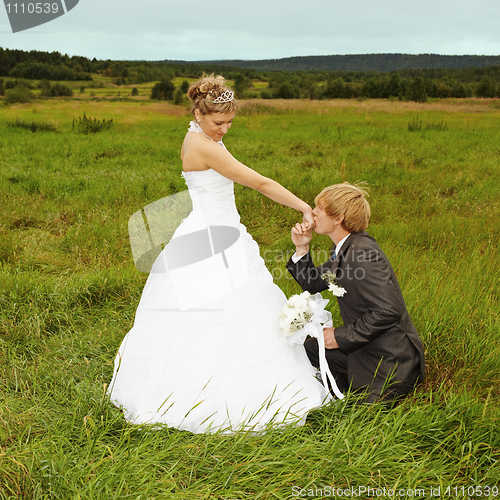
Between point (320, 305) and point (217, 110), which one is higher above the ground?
point (217, 110)

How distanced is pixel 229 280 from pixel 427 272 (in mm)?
2684

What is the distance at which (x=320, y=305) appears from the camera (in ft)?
11.0

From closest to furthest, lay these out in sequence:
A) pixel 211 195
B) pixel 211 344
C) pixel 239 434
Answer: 1. pixel 239 434
2. pixel 211 344
3. pixel 211 195

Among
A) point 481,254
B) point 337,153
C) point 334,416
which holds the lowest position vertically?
point 334,416

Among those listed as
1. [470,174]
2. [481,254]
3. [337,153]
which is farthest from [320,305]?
[337,153]

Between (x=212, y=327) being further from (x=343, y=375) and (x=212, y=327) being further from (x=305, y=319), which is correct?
(x=343, y=375)

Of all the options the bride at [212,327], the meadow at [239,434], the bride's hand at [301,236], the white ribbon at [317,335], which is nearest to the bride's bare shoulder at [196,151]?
the bride at [212,327]

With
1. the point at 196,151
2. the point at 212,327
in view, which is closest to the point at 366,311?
the point at 212,327

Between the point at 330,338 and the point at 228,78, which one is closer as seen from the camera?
the point at 330,338

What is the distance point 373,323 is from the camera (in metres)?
2.90

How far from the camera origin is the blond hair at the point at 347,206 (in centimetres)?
305

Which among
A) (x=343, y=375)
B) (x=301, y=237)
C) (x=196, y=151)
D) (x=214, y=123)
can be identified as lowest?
(x=343, y=375)

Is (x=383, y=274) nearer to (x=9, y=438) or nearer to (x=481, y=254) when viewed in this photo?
(x=9, y=438)

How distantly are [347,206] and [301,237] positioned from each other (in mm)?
555
